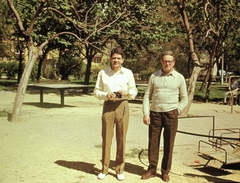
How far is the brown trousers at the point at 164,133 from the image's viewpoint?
489cm

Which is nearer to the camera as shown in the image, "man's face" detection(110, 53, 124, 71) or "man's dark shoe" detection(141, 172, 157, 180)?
"man's face" detection(110, 53, 124, 71)

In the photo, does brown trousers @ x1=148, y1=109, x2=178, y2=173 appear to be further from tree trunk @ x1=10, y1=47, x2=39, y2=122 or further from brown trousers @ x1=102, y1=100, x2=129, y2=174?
tree trunk @ x1=10, y1=47, x2=39, y2=122

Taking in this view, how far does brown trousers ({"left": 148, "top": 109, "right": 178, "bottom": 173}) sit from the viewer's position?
4.89 meters

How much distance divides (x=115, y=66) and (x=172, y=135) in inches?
50.5

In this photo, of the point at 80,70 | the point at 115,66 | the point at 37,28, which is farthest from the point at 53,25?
the point at 80,70

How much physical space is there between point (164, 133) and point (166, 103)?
449 millimetres

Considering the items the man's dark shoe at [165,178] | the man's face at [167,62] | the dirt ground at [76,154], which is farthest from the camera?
the dirt ground at [76,154]

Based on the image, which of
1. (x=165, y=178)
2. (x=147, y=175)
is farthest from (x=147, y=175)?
(x=165, y=178)

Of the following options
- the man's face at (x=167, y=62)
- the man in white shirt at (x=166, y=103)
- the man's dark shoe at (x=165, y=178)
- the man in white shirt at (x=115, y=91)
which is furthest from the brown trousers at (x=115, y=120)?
the man's face at (x=167, y=62)

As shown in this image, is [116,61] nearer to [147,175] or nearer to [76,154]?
[147,175]

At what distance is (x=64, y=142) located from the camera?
754 cm

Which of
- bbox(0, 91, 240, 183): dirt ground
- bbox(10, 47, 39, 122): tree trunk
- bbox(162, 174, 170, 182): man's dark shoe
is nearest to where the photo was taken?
bbox(162, 174, 170, 182): man's dark shoe

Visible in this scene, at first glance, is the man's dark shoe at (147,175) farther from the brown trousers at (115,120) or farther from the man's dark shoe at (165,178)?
the brown trousers at (115,120)

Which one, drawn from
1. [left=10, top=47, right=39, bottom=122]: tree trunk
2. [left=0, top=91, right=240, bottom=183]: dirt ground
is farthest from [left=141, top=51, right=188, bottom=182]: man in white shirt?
[left=10, top=47, right=39, bottom=122]: tree trunk
